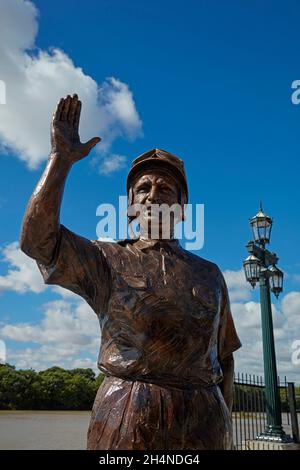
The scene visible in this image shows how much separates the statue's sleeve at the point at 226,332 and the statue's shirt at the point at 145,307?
158mm

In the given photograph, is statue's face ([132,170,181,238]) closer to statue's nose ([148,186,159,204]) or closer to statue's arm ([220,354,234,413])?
statue's nose ([148,186,159,204])

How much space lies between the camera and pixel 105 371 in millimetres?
2100

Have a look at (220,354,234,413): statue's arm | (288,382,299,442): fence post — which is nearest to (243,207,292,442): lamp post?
(288,382,299,442): fence post

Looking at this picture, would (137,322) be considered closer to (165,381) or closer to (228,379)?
(165,381)

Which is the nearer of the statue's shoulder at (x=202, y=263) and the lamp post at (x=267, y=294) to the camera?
the statue's shoulder at (x=202, y=263)

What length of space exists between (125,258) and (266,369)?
7610 mm

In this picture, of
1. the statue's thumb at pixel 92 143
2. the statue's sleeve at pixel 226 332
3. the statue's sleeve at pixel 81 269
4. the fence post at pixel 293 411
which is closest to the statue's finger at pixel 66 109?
the statue's thumb at pixel 92 143

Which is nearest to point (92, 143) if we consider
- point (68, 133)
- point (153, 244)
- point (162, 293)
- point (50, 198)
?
point (68, 133)

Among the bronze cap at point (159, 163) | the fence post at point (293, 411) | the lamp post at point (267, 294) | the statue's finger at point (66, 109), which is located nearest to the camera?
the statue's finger at point (66, 109)

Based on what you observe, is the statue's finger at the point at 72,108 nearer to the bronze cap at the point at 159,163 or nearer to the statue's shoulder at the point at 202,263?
the bronze cap at the point at 159,163

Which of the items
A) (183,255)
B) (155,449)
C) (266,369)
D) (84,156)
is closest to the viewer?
(155,449)

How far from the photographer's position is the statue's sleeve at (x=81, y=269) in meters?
2.12
